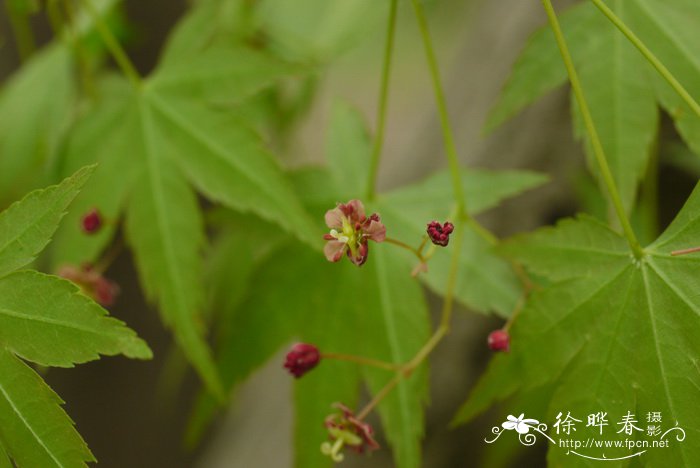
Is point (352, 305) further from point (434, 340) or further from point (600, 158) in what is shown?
point (600, 158)

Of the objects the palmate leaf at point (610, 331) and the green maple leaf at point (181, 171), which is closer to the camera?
the palmate leaf at point (610, 331)

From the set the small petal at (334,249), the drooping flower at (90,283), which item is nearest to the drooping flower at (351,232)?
the small petal at (334,249)

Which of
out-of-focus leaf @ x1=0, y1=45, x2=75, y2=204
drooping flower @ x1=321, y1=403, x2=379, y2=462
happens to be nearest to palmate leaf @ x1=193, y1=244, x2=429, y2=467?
drooping flower @ x1=321, y1=403, x2=379, y2=462

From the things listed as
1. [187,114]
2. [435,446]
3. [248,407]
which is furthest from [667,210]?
[248,407]

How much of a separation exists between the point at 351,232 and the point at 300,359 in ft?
0.47

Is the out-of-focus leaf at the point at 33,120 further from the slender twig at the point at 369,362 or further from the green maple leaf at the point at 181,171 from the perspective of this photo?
the slender twig at the point at 369,362

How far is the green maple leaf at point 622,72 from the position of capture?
58 centimetres

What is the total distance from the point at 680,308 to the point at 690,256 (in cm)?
4

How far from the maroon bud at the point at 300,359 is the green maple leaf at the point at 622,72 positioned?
0.28 meters

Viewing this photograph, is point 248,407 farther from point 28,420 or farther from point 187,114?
point 28,420

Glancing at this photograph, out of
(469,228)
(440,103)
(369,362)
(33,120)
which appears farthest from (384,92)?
(33,120)

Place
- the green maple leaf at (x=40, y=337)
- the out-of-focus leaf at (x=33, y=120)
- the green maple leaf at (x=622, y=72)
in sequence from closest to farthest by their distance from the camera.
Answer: the green maple leaf at (x=40, y=337) → the green maple leaf at (x=622, y=72) → the out-of-focus leaf at (x=33, y=120)

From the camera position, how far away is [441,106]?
647 millimetres

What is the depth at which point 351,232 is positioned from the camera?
18.3 inches
